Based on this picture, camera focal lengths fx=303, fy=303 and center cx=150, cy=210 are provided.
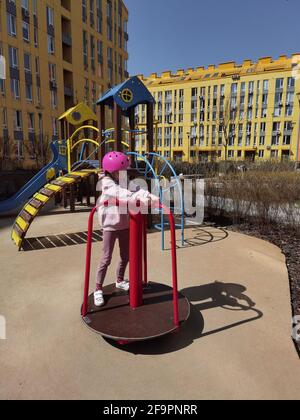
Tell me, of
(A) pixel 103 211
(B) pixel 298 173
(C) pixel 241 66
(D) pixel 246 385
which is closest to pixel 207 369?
(D) pixel 246 385

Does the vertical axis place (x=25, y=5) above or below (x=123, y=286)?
above

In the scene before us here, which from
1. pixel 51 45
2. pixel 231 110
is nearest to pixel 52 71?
pixel 51 45

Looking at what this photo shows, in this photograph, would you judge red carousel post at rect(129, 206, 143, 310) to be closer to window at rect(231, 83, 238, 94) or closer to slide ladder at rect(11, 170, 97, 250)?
slide ladder at rect(11, 170, 97, 250)

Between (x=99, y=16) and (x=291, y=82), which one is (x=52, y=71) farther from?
(x=291, y=82)

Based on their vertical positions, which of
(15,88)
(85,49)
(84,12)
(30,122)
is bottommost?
(30,122)

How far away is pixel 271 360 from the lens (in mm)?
2305

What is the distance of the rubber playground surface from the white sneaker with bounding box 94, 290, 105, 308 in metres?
0.23

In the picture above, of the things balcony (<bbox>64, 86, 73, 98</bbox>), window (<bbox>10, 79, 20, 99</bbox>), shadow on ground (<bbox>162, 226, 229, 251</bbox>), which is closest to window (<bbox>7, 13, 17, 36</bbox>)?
window (<bbox>10, 79, 20, 99</bbox>)

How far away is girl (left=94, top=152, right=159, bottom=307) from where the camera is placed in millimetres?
2667

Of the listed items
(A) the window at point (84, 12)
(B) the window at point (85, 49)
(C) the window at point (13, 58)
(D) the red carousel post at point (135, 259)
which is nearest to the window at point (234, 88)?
(B) the window at point (85, 49)

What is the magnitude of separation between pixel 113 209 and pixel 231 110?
5197cm

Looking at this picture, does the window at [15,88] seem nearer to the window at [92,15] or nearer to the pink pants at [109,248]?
the window at [92,15]

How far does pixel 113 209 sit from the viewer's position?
2848 mm

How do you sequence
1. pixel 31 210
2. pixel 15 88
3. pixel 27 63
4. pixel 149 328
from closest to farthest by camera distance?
pixel 149 328, pixel 31 210, pixel 15 88, pixel 27 63
